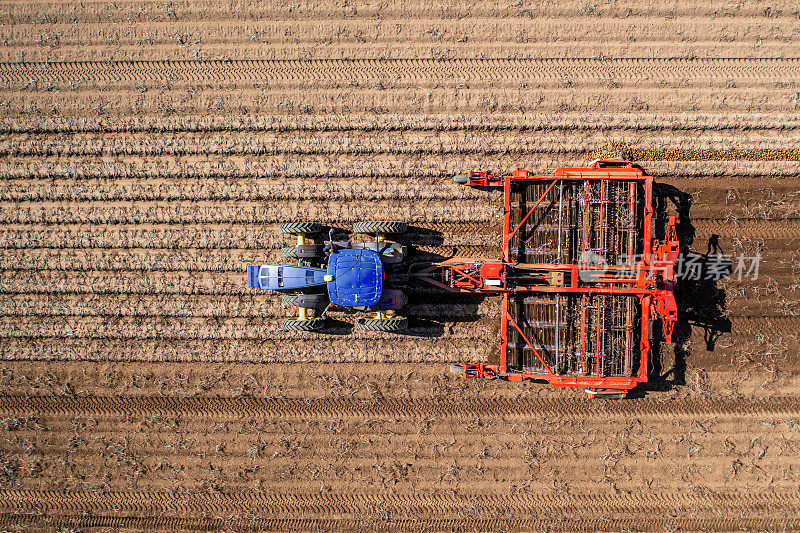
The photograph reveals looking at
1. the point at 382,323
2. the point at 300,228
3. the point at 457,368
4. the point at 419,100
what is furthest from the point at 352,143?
the point at 457,368

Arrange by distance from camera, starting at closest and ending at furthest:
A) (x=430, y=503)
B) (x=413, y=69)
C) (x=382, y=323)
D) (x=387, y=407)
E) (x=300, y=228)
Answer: (x=300, y=228) → (x=382, y=323) → (x=430, y=503) → (x=387, y=407) → (x=413, y=69)

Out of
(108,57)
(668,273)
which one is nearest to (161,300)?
(108,57)

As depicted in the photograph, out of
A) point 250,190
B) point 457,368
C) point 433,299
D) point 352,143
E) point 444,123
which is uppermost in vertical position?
point 444,123

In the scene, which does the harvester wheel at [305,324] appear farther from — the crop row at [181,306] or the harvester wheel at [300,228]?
the harvester wheel at [300,228]

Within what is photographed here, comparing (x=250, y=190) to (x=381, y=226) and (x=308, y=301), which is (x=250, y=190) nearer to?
(x=308, y=301)

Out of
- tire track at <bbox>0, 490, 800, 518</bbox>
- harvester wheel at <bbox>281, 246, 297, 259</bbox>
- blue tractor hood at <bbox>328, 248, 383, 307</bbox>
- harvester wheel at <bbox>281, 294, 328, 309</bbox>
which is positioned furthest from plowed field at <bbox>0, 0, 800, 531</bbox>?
blue tractor hood at <bbox>328, 248, 383, 307</bbox>

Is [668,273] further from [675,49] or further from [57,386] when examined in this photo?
[57,386]

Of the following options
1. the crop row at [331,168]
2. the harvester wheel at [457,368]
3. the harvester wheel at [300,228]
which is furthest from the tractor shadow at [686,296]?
the harvester wheel at [300,228]
